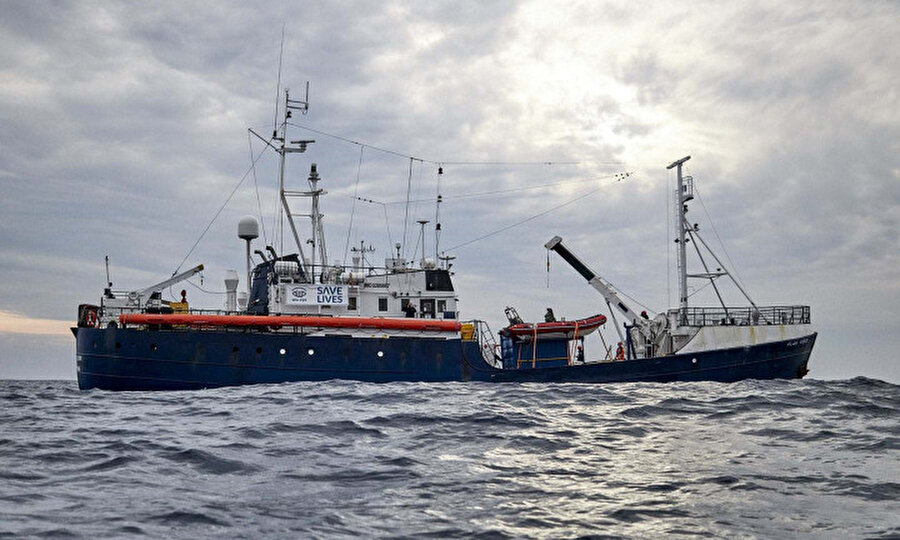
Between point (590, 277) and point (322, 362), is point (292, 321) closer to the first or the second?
point (322, 362)

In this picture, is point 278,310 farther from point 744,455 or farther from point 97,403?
point 744,455

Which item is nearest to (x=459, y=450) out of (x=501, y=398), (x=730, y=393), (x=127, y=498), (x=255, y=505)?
(x=255, y=505)

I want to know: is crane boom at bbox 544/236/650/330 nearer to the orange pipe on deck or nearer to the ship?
the ship

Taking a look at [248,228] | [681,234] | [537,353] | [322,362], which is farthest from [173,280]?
[681,234]

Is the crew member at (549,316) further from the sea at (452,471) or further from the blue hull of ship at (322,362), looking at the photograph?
the sea at (452,471)

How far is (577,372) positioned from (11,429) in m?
20.2

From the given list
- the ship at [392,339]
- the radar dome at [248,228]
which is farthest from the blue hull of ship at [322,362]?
the radar dome at [248,228]

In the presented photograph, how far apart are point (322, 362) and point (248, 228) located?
376 inches

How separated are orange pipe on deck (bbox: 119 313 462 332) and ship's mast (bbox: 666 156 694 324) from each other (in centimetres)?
1037

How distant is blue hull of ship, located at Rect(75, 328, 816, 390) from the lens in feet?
88.6

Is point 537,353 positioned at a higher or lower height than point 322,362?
higher

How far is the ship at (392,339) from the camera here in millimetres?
27078

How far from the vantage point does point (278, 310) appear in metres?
30.6

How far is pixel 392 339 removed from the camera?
28.3 metres
